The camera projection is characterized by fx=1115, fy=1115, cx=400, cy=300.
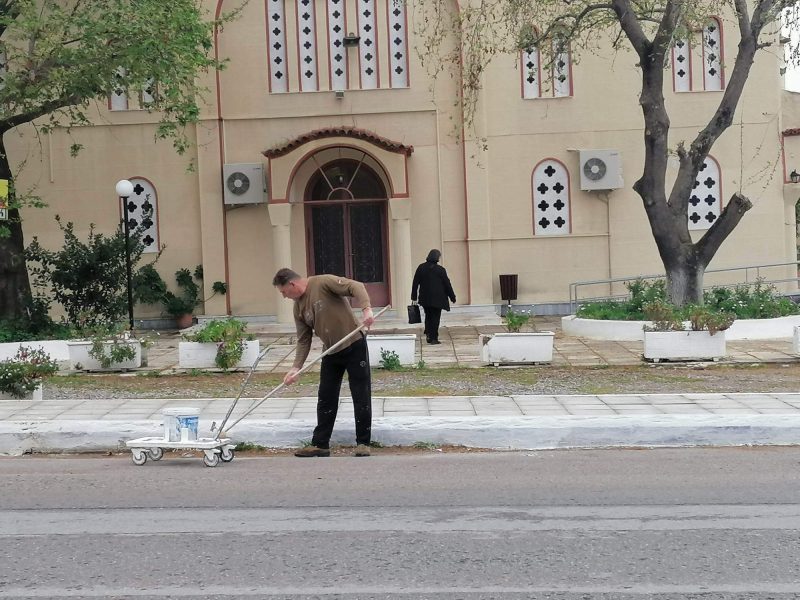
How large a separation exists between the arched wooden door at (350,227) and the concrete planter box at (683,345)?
9.68 meters

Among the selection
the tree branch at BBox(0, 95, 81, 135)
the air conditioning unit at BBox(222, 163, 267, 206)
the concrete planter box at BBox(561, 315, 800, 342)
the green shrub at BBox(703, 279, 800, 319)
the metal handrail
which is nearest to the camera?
the tree branch at BBox(0, 95, 81, 135)

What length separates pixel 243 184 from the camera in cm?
2419

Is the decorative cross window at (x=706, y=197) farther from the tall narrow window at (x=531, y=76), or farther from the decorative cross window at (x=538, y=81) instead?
the tall narrow window at (x=531, y=76)

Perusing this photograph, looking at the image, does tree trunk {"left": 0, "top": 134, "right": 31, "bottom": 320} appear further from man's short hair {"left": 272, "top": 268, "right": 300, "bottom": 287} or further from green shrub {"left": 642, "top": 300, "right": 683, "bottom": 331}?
man's short hair {"left": 272, "top": 268, "right": 300, "bottom": 287}

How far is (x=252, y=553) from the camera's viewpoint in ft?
20.2

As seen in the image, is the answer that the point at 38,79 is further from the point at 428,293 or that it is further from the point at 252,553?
the point at 252,553

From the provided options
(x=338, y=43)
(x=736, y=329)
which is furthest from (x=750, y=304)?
(x=338, y=43)

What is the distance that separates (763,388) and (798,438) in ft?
10.1

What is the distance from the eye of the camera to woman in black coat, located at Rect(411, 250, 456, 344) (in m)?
18.9

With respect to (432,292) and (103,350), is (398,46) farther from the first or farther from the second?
(103,350)

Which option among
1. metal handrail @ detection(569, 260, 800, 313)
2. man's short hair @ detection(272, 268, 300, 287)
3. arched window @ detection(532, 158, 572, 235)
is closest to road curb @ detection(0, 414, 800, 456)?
man's short hair @ detection(272, 268, 300, 287)

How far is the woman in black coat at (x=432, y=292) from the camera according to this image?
18.9m

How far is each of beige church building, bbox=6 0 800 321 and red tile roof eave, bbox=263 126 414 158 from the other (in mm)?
971

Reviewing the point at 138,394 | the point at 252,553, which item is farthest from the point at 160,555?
the point at 138,394
